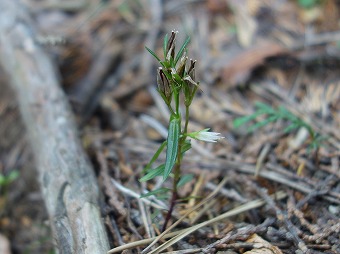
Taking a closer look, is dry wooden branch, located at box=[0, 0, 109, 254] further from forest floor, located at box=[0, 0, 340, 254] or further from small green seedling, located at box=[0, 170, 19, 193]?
small green seedling, located at box=[0, 170, 19, 193]

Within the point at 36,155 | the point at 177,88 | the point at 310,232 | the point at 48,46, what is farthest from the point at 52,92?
the point at 310,232

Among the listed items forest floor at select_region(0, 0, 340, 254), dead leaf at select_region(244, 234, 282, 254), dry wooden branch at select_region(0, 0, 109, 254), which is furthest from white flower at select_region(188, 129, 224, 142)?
dry wooden branch at select_region(0, 0, 109, 254)

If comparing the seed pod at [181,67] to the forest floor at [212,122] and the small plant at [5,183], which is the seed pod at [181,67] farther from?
the small plant at [5,183]

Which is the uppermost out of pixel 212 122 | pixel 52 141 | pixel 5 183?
pixel 52 141

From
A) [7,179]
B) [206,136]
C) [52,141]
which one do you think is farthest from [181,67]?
[7,179]

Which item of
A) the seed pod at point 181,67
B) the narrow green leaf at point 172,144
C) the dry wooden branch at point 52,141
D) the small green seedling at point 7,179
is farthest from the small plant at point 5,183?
the seed pod at point 181,67

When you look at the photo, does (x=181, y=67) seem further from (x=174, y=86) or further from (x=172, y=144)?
(x=172, y=144)

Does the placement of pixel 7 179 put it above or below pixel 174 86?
below
